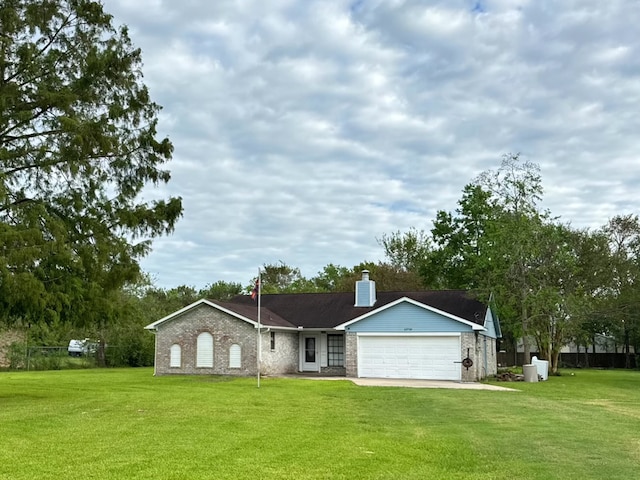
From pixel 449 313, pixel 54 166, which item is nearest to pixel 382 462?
pixel 54 166

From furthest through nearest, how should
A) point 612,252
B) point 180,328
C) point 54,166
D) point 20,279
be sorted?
point 612,252 < point 180,328 < point 54,166 < point 20,279

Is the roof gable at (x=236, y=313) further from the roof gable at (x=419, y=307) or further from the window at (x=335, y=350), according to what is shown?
the roof gable at (x=419, y=307)

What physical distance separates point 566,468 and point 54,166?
13.7 m

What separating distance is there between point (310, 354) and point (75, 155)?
66.2 feet

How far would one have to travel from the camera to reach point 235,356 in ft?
96.5

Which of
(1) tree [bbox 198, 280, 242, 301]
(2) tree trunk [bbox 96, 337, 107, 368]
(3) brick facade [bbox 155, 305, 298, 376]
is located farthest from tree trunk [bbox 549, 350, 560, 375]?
(1) tree [bbox 198, 280, 242, 301]

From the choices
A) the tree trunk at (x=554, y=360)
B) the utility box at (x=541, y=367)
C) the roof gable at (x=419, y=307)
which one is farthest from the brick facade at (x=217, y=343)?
the tree trunk at (x=554, y=360)

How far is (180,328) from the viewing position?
3073 cm

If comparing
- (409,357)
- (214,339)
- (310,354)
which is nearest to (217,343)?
(214,339)

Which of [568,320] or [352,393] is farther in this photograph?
[568,320]

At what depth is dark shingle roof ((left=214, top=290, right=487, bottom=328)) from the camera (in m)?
30.3

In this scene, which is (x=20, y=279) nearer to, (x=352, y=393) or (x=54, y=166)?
(x=54, y=166)

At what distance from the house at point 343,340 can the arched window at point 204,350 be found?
5cm

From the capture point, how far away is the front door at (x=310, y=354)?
3308 centimetres
